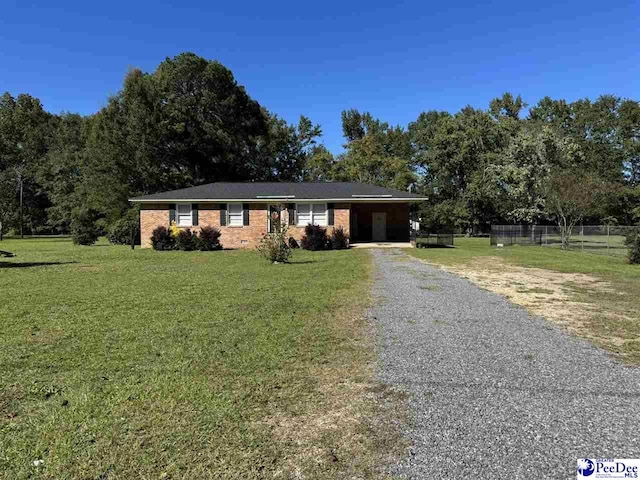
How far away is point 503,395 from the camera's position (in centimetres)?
392

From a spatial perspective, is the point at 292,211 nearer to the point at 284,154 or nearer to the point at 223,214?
the point at 223,214

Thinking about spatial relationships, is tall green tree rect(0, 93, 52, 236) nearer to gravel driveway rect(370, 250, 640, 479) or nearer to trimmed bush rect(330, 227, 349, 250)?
trimmed bush rect(330, 227, 349, 250)

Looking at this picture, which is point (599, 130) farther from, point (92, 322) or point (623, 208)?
point (92, 322)

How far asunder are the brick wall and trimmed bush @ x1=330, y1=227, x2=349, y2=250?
0.80 meters

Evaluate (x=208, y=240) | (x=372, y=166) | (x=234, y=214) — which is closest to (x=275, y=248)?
(x=208, y=240)

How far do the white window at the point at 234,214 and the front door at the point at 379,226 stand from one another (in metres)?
8.33

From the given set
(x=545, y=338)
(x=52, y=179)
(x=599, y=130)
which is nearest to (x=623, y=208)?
(x=599, y=130)

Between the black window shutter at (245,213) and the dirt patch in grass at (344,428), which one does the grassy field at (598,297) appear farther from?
the black window shutter at (245,213)

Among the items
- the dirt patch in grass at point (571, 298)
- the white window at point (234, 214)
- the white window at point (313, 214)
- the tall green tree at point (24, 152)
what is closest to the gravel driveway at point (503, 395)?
the dirt patch in grass at point (571, 298)

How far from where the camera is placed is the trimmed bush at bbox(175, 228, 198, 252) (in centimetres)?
2406

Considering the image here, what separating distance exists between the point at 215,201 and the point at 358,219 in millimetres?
8933

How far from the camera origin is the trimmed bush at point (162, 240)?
2422 cm

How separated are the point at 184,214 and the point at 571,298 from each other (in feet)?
68.0

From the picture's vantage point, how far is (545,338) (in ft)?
19.3
